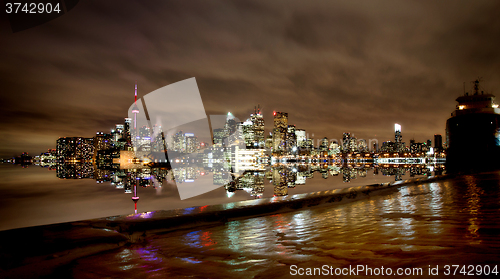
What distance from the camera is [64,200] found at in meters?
15.6

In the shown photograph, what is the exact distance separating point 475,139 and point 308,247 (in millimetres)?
59579

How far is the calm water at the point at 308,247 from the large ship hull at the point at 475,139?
50377 mm

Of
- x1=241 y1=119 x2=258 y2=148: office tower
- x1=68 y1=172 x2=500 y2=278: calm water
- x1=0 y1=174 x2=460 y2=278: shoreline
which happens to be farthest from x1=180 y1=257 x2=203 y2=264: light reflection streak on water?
x1=241 y1=119 x2=258 y2=148: office tower

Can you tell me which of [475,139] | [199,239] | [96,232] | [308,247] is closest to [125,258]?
[96,232]

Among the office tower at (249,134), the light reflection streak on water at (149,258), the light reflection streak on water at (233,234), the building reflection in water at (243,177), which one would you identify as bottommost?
the building reflection in water at (243,177)

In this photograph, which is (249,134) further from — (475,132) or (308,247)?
(308,247)

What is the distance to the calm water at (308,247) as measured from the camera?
2895 millimetres

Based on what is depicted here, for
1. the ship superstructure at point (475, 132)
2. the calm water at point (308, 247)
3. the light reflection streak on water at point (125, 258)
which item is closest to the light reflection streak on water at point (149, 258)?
the calm water at point (308, 247)

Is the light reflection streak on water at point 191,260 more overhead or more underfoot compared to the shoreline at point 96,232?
more underfoot

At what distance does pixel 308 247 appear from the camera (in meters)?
3.66

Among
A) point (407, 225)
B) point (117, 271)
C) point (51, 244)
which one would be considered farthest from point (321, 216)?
point (51, 244)

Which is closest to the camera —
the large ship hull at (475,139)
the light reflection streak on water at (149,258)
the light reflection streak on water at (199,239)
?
the light reflection streak on water at (149,258)

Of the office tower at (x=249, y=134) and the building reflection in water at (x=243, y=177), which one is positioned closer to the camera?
the building reflection in water at (x=243, y=177)

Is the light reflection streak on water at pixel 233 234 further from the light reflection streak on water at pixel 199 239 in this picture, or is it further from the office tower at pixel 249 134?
the office tower at pixel 249 134
